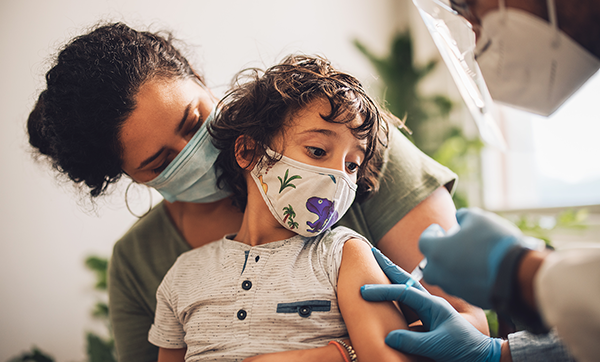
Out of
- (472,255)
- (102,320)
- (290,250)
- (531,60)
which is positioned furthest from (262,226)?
(102,320)

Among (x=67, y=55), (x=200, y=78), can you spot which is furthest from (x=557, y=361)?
(x=67, y=55)

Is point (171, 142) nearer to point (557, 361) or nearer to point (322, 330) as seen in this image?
point (322, 330)

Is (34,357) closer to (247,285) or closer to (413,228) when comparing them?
(247,285)

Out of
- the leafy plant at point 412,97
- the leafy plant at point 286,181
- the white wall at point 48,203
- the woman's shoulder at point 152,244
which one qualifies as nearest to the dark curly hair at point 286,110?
the leafy plant at point 286,181

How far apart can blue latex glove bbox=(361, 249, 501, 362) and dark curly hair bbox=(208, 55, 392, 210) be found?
360 mm

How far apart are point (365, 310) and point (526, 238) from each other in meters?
0.37

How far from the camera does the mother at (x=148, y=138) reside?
1.02 metres

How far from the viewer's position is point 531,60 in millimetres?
512

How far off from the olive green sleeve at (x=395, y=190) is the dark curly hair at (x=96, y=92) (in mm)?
653

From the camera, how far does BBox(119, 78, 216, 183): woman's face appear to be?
103 cm

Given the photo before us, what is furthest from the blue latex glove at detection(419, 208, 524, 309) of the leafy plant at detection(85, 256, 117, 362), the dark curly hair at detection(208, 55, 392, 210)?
the leafy plant at detection(85, 256, 117, 362)

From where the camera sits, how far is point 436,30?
706mm

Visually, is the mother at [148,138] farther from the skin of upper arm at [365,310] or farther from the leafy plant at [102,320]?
the leafy plant at [102,320]

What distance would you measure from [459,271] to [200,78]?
998 mm
